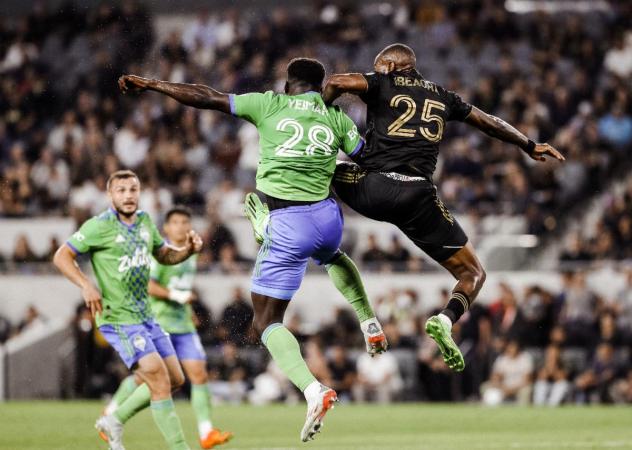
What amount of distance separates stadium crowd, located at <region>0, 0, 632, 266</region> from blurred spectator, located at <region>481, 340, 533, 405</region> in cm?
289

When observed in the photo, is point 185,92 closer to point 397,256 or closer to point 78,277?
point 78,277

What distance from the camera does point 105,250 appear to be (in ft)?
37.6

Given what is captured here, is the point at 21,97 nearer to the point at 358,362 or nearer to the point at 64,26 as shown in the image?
the point at 64,26

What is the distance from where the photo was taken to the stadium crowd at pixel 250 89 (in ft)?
75.6

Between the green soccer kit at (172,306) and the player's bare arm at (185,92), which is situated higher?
the player's bare arm at (185,92)

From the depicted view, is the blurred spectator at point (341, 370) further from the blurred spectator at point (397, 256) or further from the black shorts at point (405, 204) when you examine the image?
the black shorts at point (405, 204)

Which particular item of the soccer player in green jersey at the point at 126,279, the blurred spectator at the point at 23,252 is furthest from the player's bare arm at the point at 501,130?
the blurred spectator at the point at 23,252

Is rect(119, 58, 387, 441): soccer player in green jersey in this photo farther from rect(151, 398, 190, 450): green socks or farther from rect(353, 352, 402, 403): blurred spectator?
rect(353, 352, 402, 403): blurred spectator

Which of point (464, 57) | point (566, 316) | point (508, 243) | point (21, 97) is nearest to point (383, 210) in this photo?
point (566, 316)

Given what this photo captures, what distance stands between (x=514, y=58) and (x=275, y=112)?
16.6 meters

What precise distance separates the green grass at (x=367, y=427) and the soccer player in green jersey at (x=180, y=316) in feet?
1.80

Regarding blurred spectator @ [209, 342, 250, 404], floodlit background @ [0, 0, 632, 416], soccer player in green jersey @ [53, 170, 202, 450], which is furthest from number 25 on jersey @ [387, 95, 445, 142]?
blurred spectator @ [209, 342, 250, 404]

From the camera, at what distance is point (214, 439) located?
1271cm

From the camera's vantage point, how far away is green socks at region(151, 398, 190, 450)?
10797mm
